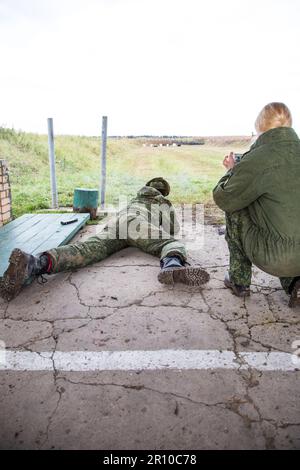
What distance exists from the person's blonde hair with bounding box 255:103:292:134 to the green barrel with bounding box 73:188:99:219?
10.9 feet

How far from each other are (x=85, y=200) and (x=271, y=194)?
3.48m

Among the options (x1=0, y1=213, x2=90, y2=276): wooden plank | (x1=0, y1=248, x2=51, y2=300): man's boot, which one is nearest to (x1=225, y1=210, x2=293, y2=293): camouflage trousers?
(x1=0, y1=248, x2=51, y2=300): man's boot

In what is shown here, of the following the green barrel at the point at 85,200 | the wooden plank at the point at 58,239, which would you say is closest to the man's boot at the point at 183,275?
the wooden plank at the point at 58,239

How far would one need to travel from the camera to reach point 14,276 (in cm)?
249

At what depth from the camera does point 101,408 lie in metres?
1.55

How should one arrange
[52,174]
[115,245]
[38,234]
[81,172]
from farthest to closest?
[81,172] → [52,174] → [38,234] → [115,245]

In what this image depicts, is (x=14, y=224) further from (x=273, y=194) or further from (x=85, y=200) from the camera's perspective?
(x=273, y=194)

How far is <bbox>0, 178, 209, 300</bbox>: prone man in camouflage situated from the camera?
99.0 inches

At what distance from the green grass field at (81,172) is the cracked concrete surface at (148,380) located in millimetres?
3479

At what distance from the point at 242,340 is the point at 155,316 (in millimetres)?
608

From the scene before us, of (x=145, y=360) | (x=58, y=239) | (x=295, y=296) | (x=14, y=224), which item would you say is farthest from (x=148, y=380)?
(x=14, y=224)

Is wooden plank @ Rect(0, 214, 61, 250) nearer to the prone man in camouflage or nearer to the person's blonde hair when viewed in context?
the prone man in camouflage
